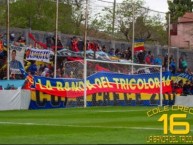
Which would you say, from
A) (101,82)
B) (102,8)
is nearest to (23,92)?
(101,82)

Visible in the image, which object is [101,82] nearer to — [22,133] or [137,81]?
[137,81]

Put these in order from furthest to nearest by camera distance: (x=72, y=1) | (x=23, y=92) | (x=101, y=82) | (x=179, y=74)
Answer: (x=72, y=1), (x=179, y=74), (x=101, y=82), (x=23, y=92)

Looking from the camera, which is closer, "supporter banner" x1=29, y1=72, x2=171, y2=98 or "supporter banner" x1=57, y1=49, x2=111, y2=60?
"supporter banner" x1=29, y1=72, x2=171, y2=98

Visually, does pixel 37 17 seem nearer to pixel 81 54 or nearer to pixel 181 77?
pixel 181 77

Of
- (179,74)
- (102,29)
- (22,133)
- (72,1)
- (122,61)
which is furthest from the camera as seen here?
(102,29)

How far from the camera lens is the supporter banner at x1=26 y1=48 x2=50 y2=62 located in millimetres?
35344

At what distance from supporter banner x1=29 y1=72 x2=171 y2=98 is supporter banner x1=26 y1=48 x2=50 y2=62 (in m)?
2.27

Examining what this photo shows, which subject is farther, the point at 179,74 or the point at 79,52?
the point at 179,74

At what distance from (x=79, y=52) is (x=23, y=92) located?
8850 millimetres

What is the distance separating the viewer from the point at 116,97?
37.4m

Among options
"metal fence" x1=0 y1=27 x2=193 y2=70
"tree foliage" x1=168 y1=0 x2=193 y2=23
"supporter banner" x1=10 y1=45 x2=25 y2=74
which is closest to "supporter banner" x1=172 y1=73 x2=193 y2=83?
"metal fence" x1=0 y1=27 x2=193 y2=70

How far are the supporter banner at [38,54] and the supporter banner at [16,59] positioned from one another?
65cm

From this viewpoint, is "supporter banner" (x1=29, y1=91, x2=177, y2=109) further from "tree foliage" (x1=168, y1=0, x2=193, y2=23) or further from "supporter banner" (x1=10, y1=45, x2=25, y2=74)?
"tree foliage" (x1=168, y1=0, x2=193, y2=23)

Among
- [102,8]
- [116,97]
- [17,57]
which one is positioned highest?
[102,8]
